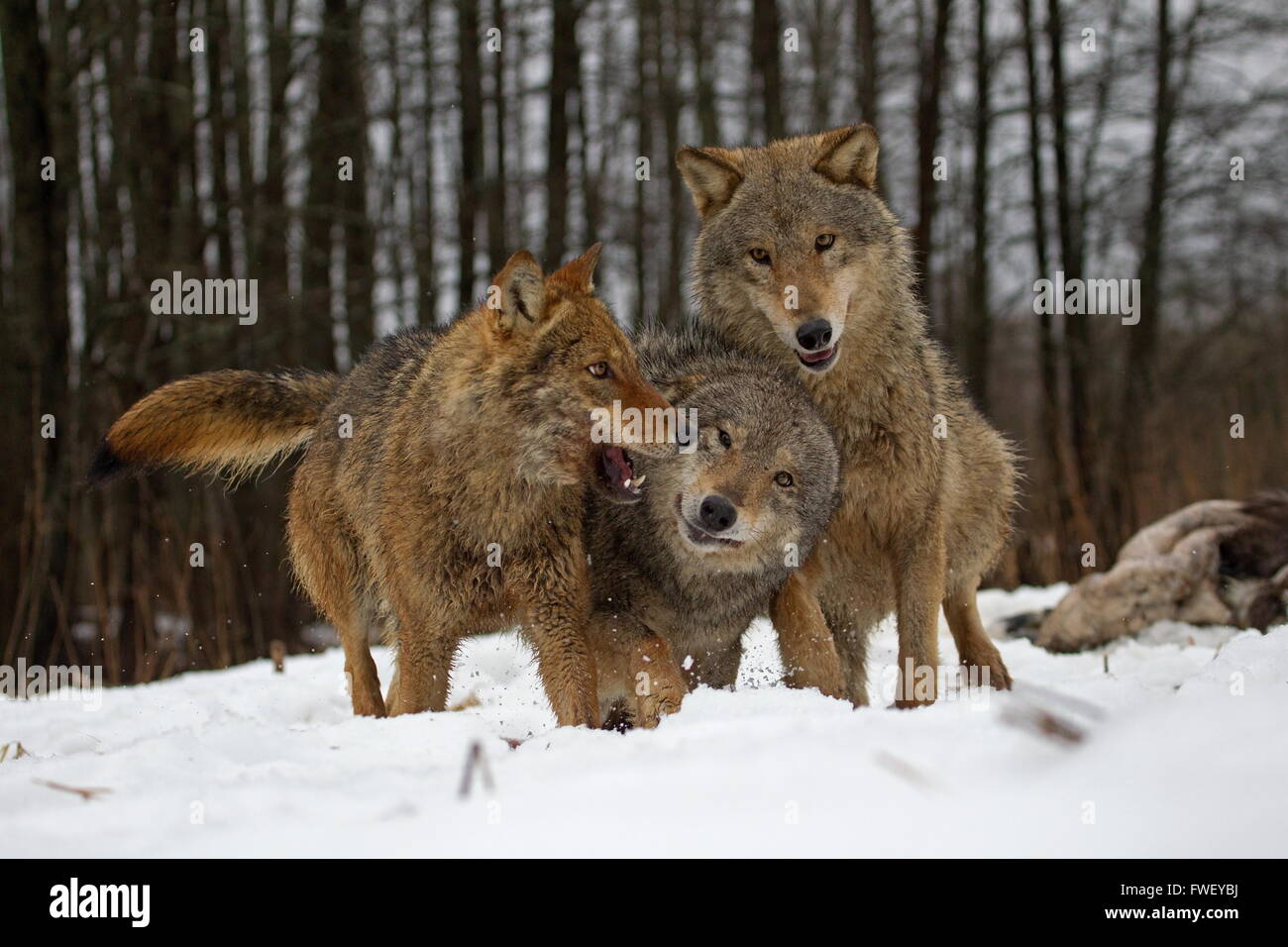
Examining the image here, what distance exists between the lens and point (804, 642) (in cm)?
532

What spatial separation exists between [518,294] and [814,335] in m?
1.35

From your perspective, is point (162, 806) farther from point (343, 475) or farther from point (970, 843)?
point (343, 475)

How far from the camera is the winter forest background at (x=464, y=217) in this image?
1006 centimetres

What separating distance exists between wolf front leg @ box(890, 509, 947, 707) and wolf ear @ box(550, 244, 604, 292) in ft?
6.49

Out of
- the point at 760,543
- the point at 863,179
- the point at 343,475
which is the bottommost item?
the point at 760,543

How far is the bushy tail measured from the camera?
219 inches

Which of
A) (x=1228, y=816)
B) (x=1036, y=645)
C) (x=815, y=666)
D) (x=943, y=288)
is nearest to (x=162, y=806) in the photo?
(x=1228, y=816)

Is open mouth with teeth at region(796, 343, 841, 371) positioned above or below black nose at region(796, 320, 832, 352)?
below

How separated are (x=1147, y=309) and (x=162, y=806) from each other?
61.6ft

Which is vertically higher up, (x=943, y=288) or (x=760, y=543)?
(x=943, y=288)

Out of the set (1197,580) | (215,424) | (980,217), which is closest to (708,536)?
(215,424)

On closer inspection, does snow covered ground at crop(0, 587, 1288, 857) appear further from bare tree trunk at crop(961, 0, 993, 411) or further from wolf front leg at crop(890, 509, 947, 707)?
bare tree trunk at crop(961, 0, 993, 411)

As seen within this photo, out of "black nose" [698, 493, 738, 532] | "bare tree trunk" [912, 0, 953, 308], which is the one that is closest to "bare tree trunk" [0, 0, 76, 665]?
"black nose" [698, 493, 738, 532]

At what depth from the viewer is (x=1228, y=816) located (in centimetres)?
238
